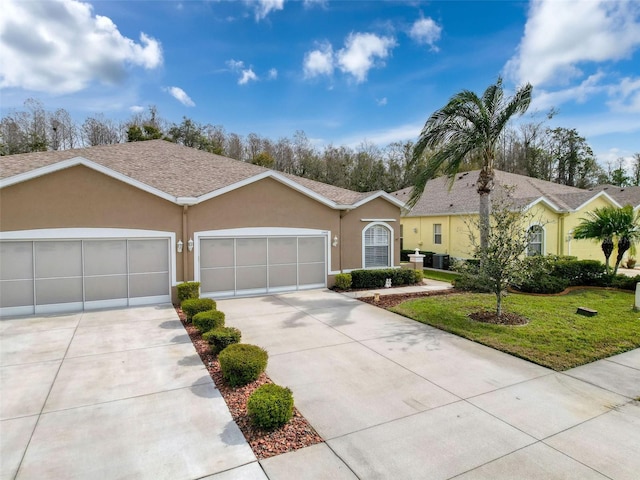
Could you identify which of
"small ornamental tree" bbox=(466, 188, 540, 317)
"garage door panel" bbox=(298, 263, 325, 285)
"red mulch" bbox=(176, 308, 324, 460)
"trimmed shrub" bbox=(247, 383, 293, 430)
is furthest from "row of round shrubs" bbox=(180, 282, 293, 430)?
"small ornamental tree" bbox=(466, 188, 540, 317)

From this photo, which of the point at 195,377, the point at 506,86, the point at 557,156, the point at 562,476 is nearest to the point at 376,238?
the point at 506,86

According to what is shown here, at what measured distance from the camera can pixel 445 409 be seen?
559 cm

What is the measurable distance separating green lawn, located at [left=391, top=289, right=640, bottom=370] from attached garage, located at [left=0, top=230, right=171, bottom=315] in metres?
8.69

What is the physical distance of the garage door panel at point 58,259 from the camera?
1149cm

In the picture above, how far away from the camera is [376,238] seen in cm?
1775

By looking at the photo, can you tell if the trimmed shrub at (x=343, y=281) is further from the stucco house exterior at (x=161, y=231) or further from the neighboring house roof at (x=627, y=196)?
the neighboring house roof at (x=627, y=196)

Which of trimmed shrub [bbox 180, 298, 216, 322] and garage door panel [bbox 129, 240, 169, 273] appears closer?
trimmed shrub [bbox 180, 298, 216, 322]

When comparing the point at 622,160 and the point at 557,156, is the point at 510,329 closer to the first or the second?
the point at 557,156

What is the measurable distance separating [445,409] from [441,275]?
52.4 ft

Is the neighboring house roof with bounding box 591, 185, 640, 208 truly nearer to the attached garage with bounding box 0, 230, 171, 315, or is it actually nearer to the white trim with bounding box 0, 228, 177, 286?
the white trim with bounding box 0, 228, 177, 286

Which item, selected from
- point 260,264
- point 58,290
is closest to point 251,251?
point 260,264

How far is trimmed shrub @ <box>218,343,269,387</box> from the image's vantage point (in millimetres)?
6242

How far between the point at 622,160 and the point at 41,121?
66973mm

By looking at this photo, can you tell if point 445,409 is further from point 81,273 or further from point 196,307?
point 81,273
